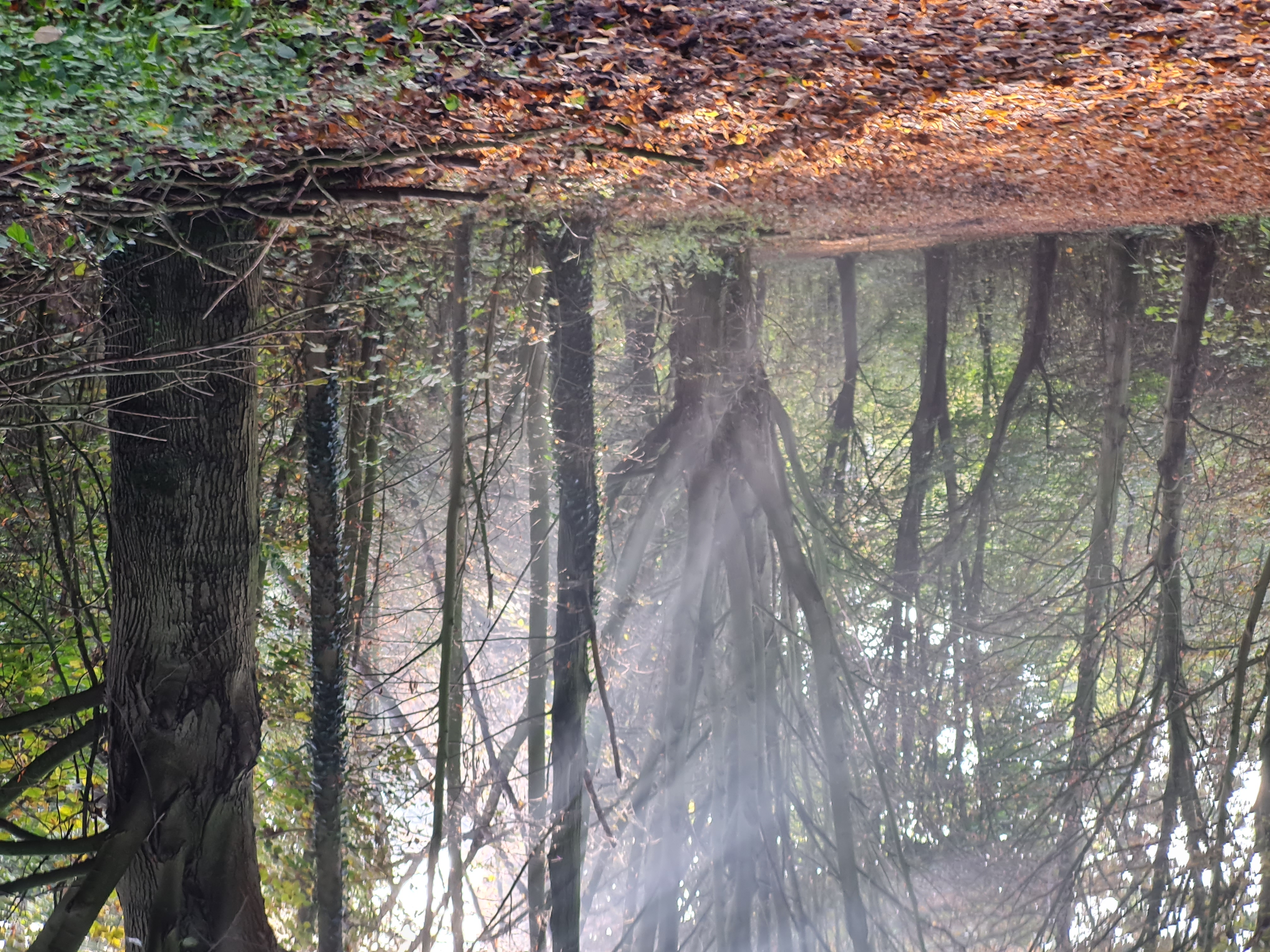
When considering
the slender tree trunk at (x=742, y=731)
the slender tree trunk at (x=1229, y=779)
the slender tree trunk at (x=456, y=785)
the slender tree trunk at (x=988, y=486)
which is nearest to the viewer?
the slender tree trunk at (x=456, y=785)

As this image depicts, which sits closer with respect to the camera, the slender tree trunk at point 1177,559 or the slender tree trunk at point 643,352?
the slender tree trunk at point 1177,559

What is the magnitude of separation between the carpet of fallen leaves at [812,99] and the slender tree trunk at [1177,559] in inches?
117

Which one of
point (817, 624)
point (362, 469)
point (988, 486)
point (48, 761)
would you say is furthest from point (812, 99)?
point (988, 486)

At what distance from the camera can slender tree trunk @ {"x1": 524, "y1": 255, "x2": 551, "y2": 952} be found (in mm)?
6156

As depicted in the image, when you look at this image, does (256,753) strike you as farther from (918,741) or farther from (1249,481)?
(1249,481)

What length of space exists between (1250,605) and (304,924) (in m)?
6.48

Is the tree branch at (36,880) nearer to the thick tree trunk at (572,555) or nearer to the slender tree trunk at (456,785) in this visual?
the slender tree trunk at (456,785)

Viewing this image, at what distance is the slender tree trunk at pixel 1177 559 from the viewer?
618 cm

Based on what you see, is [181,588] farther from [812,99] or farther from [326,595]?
[812,99]

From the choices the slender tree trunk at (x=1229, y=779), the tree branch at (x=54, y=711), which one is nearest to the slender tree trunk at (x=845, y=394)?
the slender tree trunk at (x=1229, y=779)

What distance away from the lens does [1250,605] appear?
655 centimetres

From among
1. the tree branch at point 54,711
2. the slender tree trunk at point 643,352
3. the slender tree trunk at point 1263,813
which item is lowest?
the slender tree trunk at point 1263,813

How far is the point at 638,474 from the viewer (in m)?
8.66

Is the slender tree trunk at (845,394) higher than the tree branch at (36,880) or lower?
higher
